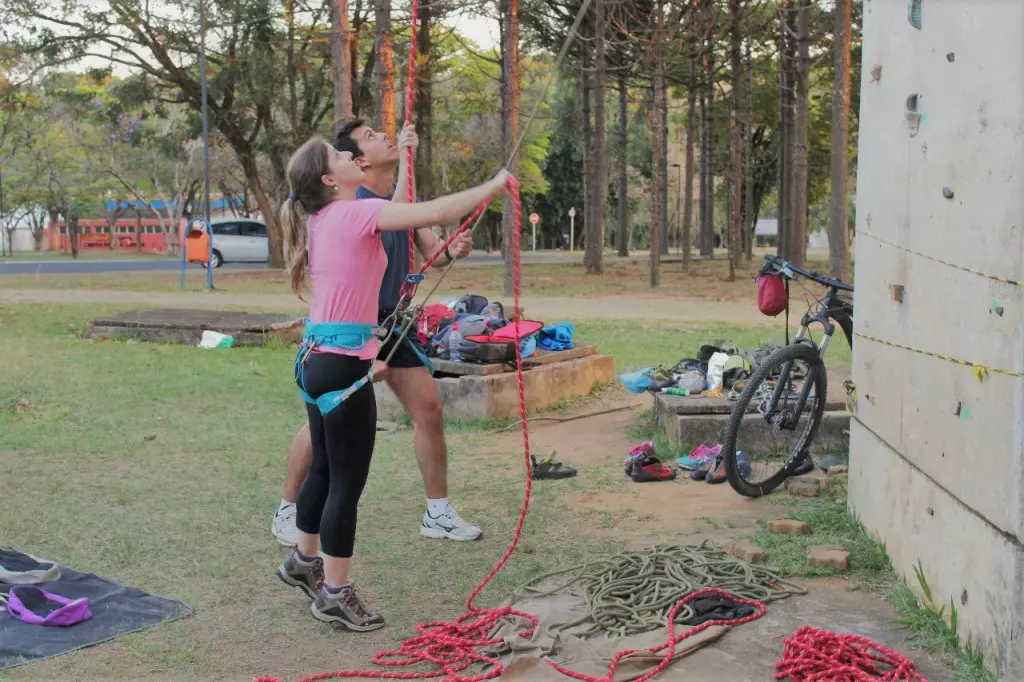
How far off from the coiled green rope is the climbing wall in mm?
600

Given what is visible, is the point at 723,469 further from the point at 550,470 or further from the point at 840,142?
the point at 840,142

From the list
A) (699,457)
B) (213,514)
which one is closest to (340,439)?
(213,514)

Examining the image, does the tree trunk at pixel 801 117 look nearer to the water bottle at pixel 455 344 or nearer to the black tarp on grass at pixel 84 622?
the water bottle at pixel 455 344

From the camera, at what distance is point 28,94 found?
28.0 m

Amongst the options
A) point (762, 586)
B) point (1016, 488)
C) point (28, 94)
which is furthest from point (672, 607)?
point (28, 94)

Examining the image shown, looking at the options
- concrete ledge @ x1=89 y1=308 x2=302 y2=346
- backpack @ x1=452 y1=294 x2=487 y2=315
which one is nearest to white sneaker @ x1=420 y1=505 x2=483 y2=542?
backpack @ x1=452 y1=294 x2=487 y2=315

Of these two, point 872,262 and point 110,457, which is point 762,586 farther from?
point 110,457

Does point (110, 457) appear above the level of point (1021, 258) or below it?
below

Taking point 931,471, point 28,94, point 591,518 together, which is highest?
point 28,94

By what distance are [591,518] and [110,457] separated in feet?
10.8

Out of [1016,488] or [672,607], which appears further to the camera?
[672,607]

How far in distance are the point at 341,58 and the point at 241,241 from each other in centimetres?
2051

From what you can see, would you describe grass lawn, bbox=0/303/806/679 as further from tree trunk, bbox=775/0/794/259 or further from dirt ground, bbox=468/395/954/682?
tree trunk, bbox=775/0/794/259

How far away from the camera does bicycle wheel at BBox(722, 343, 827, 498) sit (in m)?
5.57
